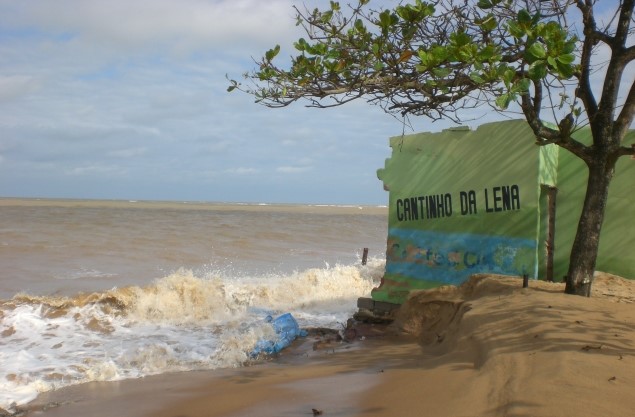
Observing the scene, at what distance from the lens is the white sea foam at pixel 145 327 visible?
6.56 m

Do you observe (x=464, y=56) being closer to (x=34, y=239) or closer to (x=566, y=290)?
(x=566, y=290)

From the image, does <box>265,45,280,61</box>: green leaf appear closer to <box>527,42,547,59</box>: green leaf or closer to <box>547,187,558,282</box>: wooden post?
<box>527,42,547,59</box>: green leaf

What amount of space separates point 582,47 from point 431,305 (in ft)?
9.29

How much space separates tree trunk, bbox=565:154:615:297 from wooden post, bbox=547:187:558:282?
156 cm

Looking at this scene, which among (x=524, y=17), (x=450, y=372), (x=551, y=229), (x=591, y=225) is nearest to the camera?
(x=524, y=17)

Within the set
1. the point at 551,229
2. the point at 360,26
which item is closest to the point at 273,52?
the point at 360,26

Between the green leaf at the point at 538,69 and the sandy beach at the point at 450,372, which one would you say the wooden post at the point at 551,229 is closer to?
the sandy beach at the point at 450,372

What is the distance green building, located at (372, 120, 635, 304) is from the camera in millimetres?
6617

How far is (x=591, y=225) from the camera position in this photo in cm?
514

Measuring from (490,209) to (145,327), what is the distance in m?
5.02

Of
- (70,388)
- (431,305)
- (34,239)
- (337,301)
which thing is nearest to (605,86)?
(431,305)

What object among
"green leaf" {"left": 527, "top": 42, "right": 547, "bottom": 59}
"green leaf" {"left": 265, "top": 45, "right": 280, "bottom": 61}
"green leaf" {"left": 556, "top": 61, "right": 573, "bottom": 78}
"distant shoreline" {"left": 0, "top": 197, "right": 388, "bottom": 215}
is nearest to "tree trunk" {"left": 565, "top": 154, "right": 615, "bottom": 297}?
"green leaf" {"left": 556, "top": 61, "right": 573, "bottom": 78}

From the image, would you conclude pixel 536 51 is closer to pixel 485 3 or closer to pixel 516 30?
pixel 516 30

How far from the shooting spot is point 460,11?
530cm
